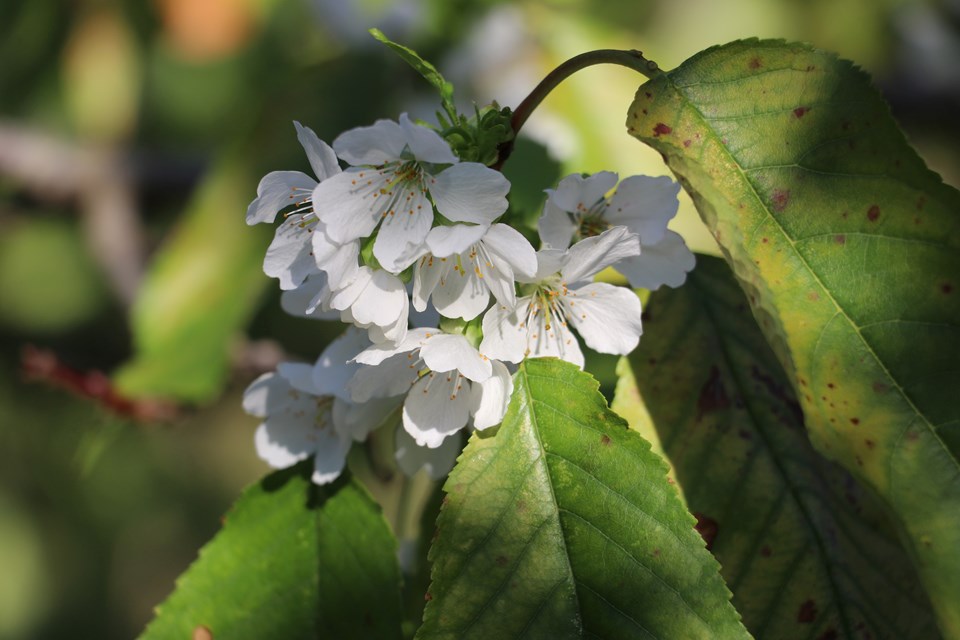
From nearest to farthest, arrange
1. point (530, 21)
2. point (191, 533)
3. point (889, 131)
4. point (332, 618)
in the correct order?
point (889, 131) < point (332, 618) < point (530, 21) < point (191, 533)

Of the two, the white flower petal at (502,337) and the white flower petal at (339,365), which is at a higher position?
the white flower petal at (502,337)

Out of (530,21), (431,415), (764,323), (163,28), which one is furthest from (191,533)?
(764,323)

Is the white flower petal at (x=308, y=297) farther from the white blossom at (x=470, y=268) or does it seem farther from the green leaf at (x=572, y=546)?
the green leaf at (x=572, y=546)

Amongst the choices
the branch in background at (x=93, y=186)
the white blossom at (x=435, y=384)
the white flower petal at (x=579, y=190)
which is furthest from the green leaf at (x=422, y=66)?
the branch in background at (x=93, y=186)

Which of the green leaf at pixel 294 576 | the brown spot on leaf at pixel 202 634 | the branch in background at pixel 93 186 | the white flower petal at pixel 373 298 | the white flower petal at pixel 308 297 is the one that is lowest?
the brown spot on leaf at pixel 202 634

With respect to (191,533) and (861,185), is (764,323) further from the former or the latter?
(191,533)

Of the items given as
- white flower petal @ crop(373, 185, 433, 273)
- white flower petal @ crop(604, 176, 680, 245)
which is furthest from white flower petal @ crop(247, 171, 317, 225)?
white flower petal @ crop(604, 176, 680, 245)
